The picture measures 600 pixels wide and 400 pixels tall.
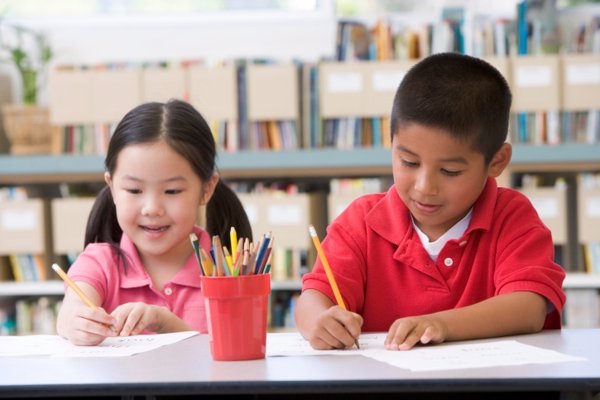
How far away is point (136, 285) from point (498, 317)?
65cm

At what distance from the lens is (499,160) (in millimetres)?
1521

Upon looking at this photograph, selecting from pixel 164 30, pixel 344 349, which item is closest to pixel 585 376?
pixel 344 349

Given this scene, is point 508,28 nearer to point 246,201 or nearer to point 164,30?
point 246,201

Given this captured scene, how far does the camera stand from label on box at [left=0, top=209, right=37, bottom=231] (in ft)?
11.0

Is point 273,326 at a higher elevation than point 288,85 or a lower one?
lower

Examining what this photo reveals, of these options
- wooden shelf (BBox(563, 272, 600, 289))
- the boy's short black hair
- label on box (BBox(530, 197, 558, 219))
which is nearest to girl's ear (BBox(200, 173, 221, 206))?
the boy's short black hair

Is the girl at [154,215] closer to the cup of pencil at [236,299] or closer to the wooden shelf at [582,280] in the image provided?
the cup of pencil at [236,299]

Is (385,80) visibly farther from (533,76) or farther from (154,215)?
(154,215)

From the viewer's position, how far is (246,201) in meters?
3.24

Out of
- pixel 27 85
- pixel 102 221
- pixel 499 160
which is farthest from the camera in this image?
pixel 27 85

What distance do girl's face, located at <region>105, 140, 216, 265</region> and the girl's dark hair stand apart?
0.02 m

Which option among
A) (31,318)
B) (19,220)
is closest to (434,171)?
(19,220)

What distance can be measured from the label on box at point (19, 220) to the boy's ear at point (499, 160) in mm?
2214

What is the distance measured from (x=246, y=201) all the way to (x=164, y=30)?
0.97 metres
